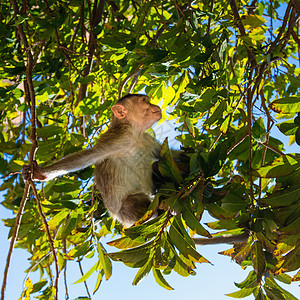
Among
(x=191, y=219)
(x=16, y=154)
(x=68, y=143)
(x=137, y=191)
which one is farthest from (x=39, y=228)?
(x=191, y=219)

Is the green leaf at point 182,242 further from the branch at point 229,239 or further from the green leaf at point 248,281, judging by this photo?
the green leaf at point 248,281

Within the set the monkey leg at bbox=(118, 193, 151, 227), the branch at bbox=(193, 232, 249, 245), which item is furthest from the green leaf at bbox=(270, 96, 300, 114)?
the monkey leg at bbox=(118, 193, 151, 227)

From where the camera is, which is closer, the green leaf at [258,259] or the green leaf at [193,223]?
the green leaf at [193,223]

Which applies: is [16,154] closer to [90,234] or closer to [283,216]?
[90,234]

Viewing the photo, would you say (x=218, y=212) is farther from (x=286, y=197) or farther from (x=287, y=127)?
(x=287, y=127)

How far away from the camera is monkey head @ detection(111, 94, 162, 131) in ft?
6.02

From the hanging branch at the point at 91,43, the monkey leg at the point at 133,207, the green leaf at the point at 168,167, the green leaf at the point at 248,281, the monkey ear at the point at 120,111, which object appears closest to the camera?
the green leaf at the point at 168,167

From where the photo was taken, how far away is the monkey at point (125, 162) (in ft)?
5.14

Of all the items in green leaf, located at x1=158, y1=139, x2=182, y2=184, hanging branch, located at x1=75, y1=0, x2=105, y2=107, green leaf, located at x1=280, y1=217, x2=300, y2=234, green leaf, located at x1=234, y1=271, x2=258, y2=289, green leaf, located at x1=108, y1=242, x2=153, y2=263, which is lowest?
green leaf, located at x1=234, y1=271, x2=258, y2=289

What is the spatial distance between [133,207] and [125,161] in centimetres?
26

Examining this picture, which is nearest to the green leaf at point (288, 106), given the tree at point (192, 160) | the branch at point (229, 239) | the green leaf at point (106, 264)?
the tree at point (192, 160)

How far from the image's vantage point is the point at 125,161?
179 centimetres

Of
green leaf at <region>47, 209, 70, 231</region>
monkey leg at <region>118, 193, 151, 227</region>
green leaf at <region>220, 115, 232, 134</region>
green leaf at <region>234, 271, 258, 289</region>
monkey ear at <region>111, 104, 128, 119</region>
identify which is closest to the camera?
green leaf at <region>234, 271, 258, 289</region>

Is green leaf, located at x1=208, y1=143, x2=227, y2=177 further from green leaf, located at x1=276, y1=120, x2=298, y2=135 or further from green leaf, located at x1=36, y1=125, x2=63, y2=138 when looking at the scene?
green leaf, located at x1=36, y1=125, x2=63, y2=138
